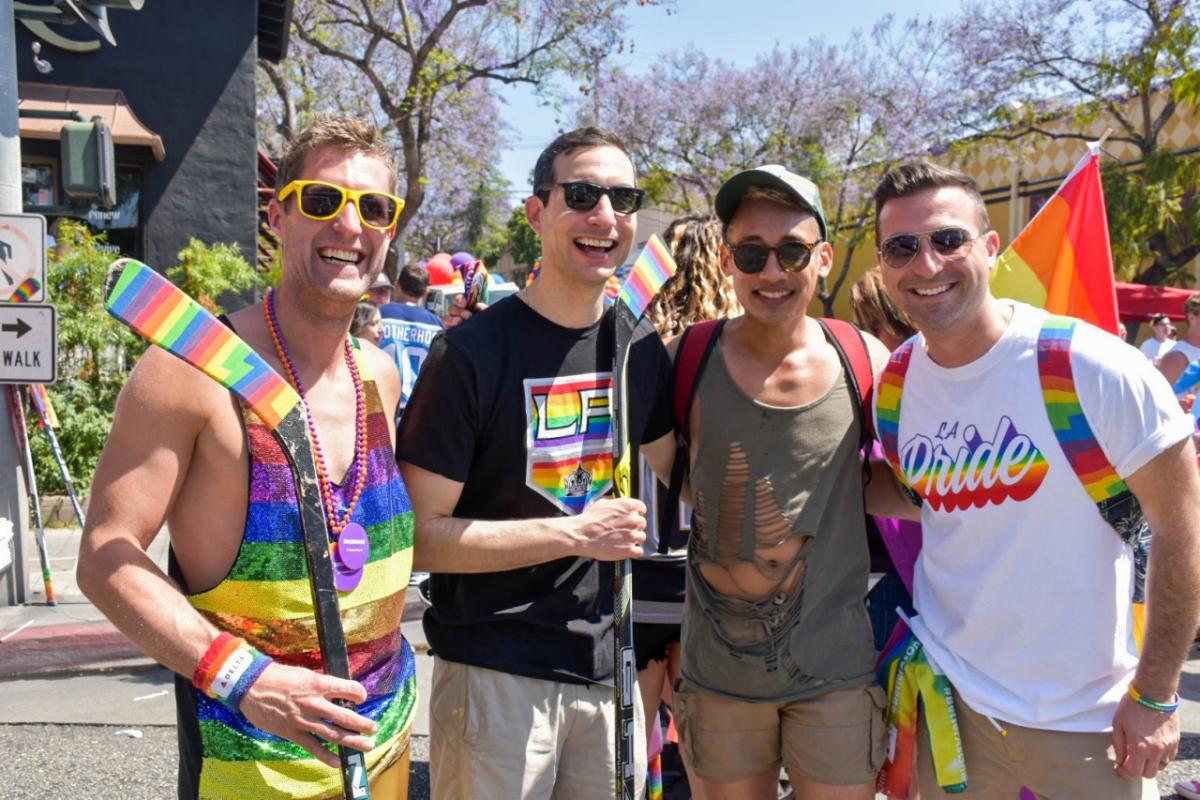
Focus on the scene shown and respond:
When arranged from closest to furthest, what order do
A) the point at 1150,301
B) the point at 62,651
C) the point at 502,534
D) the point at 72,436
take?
the point at 502,534, the point at 62,651, the point at 72,436, the point at 1150,301

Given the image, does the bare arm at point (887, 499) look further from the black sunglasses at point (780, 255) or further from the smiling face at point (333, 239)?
the smiling face at point (333, 239)

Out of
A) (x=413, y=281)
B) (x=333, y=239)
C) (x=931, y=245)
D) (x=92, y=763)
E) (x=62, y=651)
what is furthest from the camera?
(x=413, y=281)

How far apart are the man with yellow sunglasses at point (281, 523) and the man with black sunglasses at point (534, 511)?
131 mm

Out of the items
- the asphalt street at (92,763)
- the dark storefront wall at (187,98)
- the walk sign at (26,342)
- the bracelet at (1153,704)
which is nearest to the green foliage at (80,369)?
the walk sign at (26,342)

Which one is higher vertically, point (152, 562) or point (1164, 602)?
point (152, 562)

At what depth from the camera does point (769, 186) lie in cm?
248

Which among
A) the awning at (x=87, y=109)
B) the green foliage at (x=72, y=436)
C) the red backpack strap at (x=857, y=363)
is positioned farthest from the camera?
the awning at (x=87, y=109)

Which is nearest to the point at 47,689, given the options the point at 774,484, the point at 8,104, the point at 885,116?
the point at 8,104

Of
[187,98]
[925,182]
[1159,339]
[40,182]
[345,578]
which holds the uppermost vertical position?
[187,98]

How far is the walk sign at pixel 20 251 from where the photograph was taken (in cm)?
561

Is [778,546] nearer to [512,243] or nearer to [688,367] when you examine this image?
[688,367]

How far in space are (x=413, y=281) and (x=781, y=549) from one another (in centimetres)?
648

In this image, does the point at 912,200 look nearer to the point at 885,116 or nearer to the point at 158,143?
the point at 158,143

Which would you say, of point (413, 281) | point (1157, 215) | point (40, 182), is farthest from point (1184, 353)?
point (40, 182)
